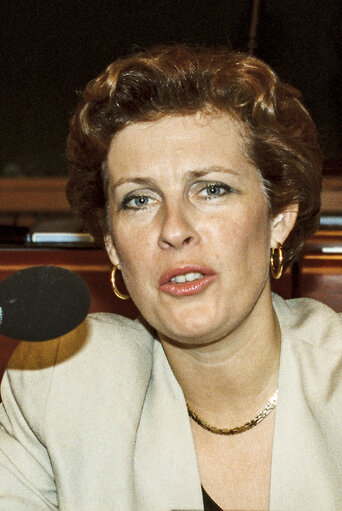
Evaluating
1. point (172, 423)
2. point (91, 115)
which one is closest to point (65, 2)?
point (91, 115)

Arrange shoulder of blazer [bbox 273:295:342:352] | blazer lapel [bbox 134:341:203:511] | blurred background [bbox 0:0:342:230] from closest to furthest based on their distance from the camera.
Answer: blazer lapel [bbox 134:341:203:511]
shoulder of blazer [bbox 273:295:342:352]
blurred background [bbox 0:0:342:230]

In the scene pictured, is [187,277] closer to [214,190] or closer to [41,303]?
[214,190]

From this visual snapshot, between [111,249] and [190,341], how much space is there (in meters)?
0.36

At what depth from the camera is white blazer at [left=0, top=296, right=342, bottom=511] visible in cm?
135

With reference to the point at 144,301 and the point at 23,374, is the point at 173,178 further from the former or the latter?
the point at 23,374

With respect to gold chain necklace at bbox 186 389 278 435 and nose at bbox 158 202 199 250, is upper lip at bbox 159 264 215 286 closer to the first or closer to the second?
nose at bbox 158 202 199 250

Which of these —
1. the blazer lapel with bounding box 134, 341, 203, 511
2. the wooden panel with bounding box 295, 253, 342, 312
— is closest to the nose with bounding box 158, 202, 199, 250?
the blazer lapel with bounding box 134, 341, 203, 511

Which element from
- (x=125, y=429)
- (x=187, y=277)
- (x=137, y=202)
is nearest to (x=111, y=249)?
(x=137, y=202)

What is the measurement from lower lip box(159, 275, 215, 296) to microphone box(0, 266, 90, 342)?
0.24 meters

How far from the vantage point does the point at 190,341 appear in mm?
1353

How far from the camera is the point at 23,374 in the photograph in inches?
57.0

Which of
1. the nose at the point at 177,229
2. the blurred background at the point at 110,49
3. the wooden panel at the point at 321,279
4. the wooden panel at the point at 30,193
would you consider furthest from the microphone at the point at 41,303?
the wooden panel at the point at 30,193

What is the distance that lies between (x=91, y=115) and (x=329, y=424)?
Answer: 87 cm

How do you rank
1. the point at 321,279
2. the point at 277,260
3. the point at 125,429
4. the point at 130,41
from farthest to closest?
the point at 130,41 → the point at 321,279 → the point at 277,260 → the point at 125,429
